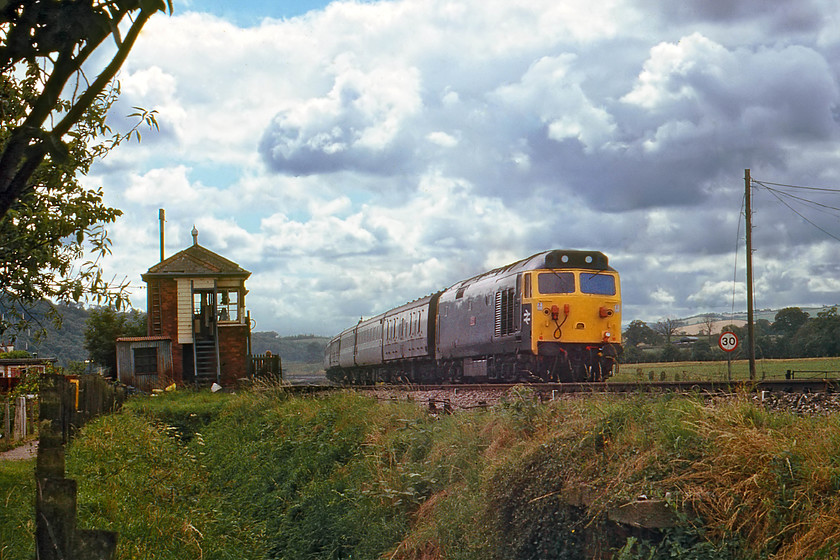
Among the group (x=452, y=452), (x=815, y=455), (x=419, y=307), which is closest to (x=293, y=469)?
(x=452, y=452)

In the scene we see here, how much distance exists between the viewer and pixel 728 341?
87.4 feet

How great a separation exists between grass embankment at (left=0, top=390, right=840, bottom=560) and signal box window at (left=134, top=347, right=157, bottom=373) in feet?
63.4

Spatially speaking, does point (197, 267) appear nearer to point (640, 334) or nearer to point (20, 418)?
point (20, 418)

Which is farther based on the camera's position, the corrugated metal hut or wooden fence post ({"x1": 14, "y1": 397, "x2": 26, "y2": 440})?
the corrugated metal hut

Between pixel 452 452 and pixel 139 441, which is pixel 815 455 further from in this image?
pixel 139 441

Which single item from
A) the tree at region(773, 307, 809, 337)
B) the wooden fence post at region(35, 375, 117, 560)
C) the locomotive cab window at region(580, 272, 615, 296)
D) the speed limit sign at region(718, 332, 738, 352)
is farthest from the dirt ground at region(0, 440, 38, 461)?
the tree at region(773, 307, 809, 337)

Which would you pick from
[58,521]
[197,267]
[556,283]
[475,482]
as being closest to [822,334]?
[556,283]

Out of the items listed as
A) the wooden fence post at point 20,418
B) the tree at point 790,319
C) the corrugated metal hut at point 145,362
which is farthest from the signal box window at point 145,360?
the tree at point 790,319

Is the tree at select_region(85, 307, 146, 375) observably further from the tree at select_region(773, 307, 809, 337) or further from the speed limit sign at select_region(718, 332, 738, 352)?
the tree at select_region(773, 307, 809, 337)

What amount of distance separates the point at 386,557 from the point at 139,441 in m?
8.36

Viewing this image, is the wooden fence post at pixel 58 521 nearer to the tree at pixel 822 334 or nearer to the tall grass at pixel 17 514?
the tall grass at pixel 17 514

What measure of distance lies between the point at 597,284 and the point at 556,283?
1383mm

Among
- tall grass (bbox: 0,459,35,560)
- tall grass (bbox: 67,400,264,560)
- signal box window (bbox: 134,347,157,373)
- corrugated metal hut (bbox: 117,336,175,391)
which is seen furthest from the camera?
signal box window (bbox: 134,347,157,373)

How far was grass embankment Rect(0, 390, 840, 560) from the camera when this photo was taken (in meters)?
6.02
